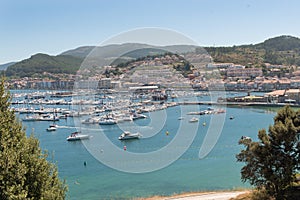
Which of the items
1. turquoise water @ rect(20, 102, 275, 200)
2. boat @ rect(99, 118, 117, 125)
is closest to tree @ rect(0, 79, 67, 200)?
turquoise water @ rect(20, 102, 275, 200)

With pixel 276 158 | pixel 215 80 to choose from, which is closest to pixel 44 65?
pixel 215 80

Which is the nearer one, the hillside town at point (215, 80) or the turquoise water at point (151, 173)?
the turquoise water at point (151, 173)

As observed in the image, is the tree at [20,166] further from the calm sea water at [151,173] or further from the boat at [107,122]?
the boat at [107,122]

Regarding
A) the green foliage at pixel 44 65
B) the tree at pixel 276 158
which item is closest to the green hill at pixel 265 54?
the green foliage at pixel 44 65

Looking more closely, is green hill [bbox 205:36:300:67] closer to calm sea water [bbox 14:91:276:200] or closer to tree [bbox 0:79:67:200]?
calm sea water [bbox 14:91:276:200]

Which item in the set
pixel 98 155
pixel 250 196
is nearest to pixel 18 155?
pixel 250 196

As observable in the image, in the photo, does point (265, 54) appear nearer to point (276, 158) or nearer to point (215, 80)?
point (215, 80)

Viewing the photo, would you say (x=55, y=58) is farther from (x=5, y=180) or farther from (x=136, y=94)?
(x=5, y=180)
